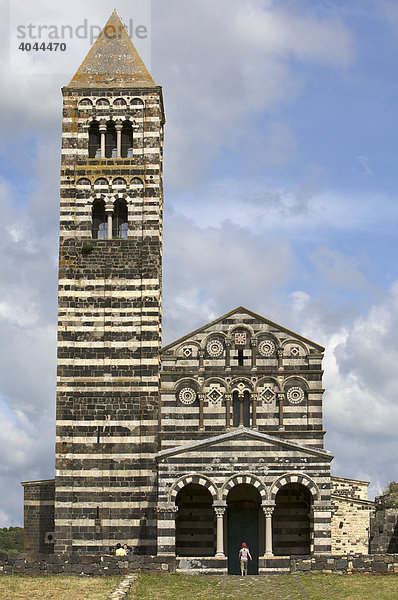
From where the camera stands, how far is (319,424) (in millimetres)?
42500

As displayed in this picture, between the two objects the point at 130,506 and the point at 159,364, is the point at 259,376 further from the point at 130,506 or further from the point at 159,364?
the point at 130,506

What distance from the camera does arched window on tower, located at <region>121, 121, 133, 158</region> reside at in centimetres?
4609

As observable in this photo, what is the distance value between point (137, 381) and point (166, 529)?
26.4 ft

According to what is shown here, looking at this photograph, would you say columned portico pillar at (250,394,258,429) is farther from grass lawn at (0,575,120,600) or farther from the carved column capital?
grass lawn at (0,575,120,600)

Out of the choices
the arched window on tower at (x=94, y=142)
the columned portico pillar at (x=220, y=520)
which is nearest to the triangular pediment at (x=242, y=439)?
the columned portico pillar at (x=220, y=520)

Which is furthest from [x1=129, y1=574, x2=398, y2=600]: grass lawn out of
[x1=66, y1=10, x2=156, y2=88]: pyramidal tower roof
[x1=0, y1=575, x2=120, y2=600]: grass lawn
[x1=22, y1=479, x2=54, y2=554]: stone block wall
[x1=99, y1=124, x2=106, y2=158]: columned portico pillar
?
[x1=66, y1=10, x2=156, y2=88]: pyramidal tower roof

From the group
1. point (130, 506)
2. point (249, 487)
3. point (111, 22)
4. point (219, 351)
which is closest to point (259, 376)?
point (219, 351)

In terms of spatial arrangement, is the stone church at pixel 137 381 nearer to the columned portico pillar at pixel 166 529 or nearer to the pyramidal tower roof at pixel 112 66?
the pyramidal tower roof at pixel 112 66

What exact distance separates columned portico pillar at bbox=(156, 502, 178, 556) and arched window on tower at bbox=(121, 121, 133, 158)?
58.8 feet

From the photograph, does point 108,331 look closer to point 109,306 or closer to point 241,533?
point 109,306

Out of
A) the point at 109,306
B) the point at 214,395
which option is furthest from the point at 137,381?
the point at 109,306

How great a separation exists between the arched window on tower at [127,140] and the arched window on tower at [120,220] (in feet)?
8.29

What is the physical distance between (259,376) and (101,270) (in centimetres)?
907

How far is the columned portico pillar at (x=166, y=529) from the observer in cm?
3722
